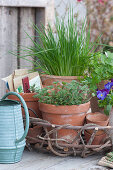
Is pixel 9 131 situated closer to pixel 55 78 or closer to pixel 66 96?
pixel 66 96

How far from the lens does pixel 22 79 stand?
2158mm

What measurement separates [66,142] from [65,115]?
0.57 feet

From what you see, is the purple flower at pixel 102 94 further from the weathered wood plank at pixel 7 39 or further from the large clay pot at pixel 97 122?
the weathered wood plank at pixel 7 39

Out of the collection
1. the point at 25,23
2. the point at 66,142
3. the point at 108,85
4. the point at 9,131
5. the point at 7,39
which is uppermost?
the point at 25,23

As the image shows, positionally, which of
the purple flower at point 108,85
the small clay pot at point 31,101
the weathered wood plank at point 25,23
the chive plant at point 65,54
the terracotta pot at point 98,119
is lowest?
the terracotta pot at point 98,119

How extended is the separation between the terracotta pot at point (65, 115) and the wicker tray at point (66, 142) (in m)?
0.04

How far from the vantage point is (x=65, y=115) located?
1.92 metres

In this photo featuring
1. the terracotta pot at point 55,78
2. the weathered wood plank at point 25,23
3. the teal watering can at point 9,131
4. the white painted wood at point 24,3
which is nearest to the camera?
the teal watering can at point 9,131

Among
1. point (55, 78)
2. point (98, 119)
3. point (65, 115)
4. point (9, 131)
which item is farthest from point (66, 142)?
point (55, 78)

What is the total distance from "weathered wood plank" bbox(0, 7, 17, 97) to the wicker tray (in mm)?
842

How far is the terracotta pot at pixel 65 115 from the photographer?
190 centimetres

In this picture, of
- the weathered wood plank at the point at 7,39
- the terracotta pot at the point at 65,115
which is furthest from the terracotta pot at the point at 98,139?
the weathered wood plank at the point at 7,39

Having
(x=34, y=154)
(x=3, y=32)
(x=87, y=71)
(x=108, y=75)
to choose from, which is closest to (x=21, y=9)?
(x=3, y=32)

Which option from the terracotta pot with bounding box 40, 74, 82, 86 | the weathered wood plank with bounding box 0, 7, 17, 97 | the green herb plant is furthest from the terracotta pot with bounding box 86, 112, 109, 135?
the weathered wood plank with bounding box 0, 7, 17, 97
